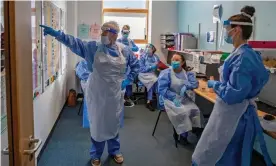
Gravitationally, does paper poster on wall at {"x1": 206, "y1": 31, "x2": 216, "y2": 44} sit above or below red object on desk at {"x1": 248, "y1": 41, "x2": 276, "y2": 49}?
above

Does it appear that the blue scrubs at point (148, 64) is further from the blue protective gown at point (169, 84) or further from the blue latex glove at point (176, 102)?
the blue latex glove at point (176, 102)

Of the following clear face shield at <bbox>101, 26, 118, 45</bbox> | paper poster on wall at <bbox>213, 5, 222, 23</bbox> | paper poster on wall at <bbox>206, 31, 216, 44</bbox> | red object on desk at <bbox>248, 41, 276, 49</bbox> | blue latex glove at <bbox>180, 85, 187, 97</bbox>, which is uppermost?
paper poster on wall at <bbox>213, 5, 222, 23</bbox>

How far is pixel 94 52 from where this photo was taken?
267cm

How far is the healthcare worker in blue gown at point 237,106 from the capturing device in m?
1.85

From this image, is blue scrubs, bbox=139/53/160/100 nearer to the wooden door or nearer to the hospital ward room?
the hospital ward room

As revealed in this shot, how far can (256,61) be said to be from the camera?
187 centimetres

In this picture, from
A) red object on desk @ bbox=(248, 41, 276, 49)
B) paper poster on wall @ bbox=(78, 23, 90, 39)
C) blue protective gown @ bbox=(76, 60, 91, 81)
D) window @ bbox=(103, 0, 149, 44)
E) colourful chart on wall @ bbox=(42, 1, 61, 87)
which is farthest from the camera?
window @ bbox=(103, 0, 149, 44)

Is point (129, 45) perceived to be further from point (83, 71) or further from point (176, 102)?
point (176, 102)

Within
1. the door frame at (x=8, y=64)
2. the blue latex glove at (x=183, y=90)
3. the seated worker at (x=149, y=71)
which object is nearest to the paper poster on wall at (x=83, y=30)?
the seated worker at (x=149, y=71)

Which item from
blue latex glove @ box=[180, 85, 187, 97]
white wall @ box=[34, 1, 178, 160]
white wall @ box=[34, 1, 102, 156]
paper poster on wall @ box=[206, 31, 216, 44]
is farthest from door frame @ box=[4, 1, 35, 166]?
paper poster on wall @ box=[206, 31, 216, 44]

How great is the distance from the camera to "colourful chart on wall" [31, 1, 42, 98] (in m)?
2.57

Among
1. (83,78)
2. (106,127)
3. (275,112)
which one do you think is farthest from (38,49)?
(275,112)

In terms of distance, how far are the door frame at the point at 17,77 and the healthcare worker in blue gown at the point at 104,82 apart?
1403 mm

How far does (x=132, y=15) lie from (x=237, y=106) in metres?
4.65
